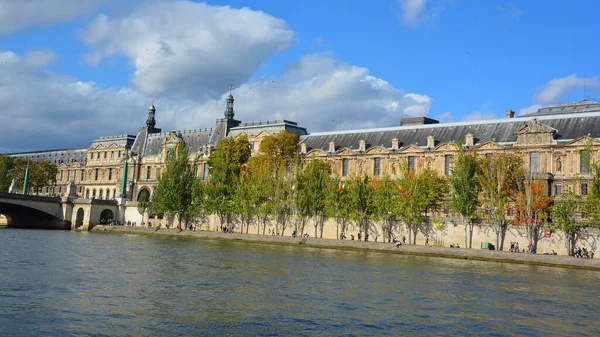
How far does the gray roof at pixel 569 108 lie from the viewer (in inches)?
3521

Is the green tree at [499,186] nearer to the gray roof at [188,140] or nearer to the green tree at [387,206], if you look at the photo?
the green tree at [387,206]

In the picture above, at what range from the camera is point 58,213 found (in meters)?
100

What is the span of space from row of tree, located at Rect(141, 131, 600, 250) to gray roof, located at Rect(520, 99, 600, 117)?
724 inches

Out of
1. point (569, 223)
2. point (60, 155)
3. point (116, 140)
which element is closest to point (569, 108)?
point (569, 223)

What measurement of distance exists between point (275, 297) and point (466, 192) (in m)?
42.5

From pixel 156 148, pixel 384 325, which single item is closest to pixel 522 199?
pixel 384 325

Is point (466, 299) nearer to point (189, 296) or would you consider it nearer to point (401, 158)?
point (189, 296)

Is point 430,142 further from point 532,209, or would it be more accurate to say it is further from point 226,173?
point 226,173

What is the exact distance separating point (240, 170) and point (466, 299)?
212 ft

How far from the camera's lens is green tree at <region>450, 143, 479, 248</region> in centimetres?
7012

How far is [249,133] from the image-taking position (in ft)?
366

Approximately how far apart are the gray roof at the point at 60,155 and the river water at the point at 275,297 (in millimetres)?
97189

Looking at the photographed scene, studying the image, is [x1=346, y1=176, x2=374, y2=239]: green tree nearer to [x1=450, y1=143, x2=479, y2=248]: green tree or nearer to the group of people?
[x1=450, y1=143, x2=479, y2=248]: green tree

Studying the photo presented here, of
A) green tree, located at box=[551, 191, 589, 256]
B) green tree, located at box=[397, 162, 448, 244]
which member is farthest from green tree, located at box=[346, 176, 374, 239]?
green tree, located at box=[551, 191, 589, 256]
